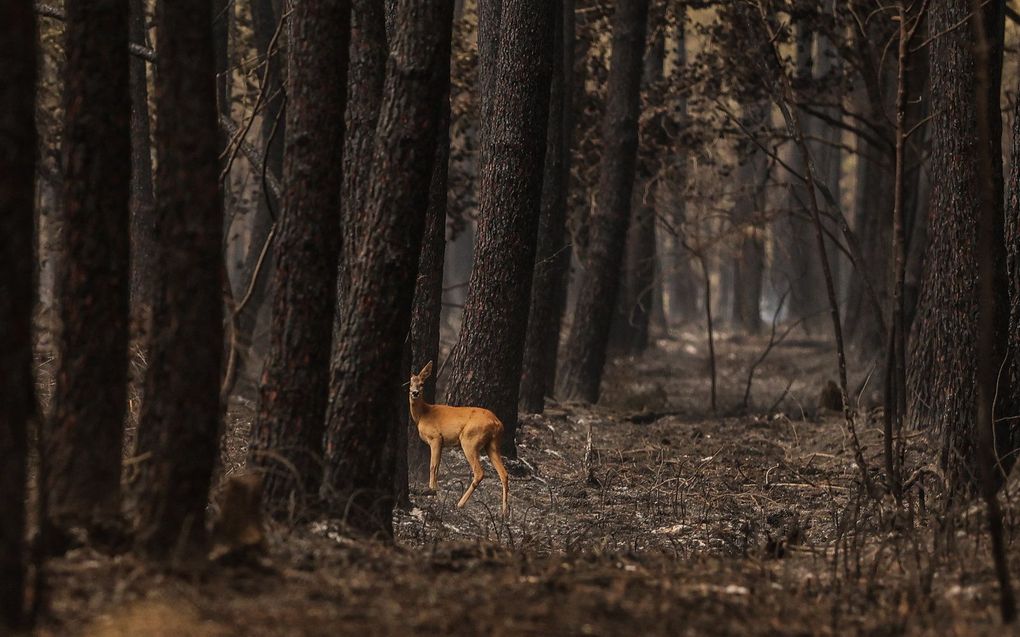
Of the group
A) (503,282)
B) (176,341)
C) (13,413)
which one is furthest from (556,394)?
(13,413)

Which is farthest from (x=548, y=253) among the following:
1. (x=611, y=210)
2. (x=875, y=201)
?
(x=875, y=201)

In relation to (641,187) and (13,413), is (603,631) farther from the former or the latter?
(641,187)

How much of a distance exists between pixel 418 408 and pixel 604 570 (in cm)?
340

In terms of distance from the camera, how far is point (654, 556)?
24.2 feet

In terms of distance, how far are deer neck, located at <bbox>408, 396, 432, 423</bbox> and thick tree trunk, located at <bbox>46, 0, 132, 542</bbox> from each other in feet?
12.3

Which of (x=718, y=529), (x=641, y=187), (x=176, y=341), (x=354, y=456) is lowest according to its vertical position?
(x=718, y=529)

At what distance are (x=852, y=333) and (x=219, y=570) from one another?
20.8m

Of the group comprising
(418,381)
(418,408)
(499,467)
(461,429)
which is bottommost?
(499,467)

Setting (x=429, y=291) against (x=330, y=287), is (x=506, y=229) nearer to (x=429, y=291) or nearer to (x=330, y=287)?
(x=429, y=291)

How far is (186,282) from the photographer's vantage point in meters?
5.80

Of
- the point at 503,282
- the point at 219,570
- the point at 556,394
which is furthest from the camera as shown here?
the point at 556,394

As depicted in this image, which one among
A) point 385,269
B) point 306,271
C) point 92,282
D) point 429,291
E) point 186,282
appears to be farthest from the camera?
point 429,291

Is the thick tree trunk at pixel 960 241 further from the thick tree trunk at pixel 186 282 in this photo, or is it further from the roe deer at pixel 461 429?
the thick tree trunk at pixel 186 282

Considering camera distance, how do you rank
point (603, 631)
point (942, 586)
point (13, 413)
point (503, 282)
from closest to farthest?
point (13, 413)
point (603, 631)
point (942, 586)
point (503, 282)
